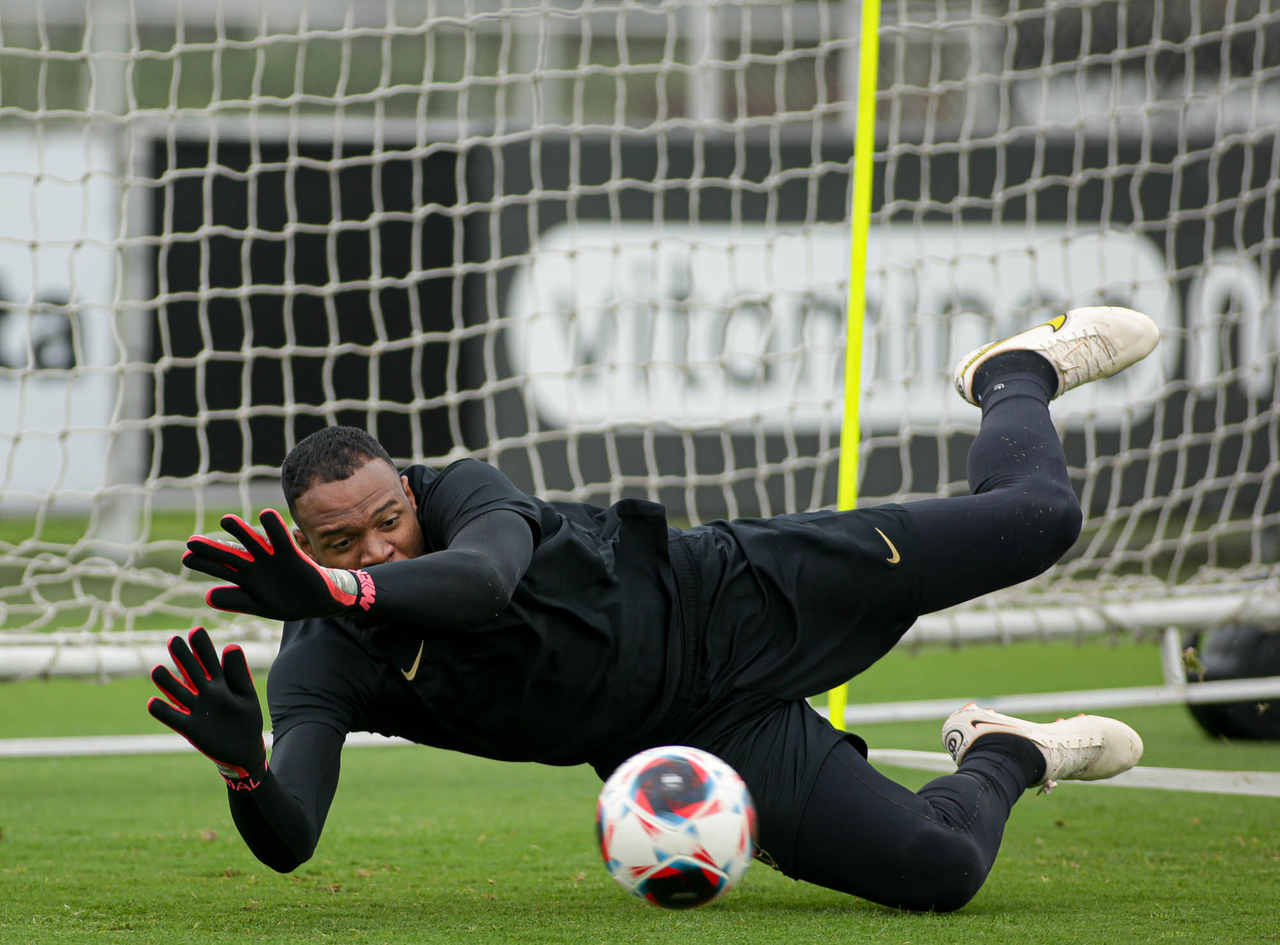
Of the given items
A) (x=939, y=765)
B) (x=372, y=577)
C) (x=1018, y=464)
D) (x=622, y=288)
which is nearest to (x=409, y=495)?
(x=372, y=577)

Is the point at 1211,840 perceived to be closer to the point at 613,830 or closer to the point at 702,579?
the point at 702,579

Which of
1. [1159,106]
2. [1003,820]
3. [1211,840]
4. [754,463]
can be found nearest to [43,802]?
[1003,820]

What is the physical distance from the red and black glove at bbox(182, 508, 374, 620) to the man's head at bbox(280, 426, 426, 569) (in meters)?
0.43

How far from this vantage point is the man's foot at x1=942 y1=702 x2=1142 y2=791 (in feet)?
10.3

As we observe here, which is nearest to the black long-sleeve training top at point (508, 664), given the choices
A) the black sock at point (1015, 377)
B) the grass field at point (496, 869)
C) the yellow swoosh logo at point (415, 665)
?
the yellow swoosh logo at point (415, 665)

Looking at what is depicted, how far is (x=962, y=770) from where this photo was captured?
10.00 ft

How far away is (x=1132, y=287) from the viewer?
548cm

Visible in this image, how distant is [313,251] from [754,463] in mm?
2233

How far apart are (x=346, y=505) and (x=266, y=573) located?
1.67ft

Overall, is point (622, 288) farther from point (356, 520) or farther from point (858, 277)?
point (356, 520)

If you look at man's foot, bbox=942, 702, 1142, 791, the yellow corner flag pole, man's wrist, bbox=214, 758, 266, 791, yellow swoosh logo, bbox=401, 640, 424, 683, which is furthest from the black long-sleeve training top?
the yellow corner flag pole

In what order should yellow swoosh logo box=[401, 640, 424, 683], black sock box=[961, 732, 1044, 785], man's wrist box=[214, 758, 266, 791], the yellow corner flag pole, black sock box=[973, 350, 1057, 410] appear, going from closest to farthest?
man's wrist box=[214, 758, 266, 791], yellow swoosh logo box=[401, 640, 424, 683], black sock box=[961, 732, 1044, 785], black sock box=[973, 350, 1057, 410], the yellow corner flag pole

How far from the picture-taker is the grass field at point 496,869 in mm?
2684

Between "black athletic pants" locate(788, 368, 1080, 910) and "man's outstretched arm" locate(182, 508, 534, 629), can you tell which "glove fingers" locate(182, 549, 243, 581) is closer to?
"man's outstretched arm" locate(182, 508, 534, 629)
